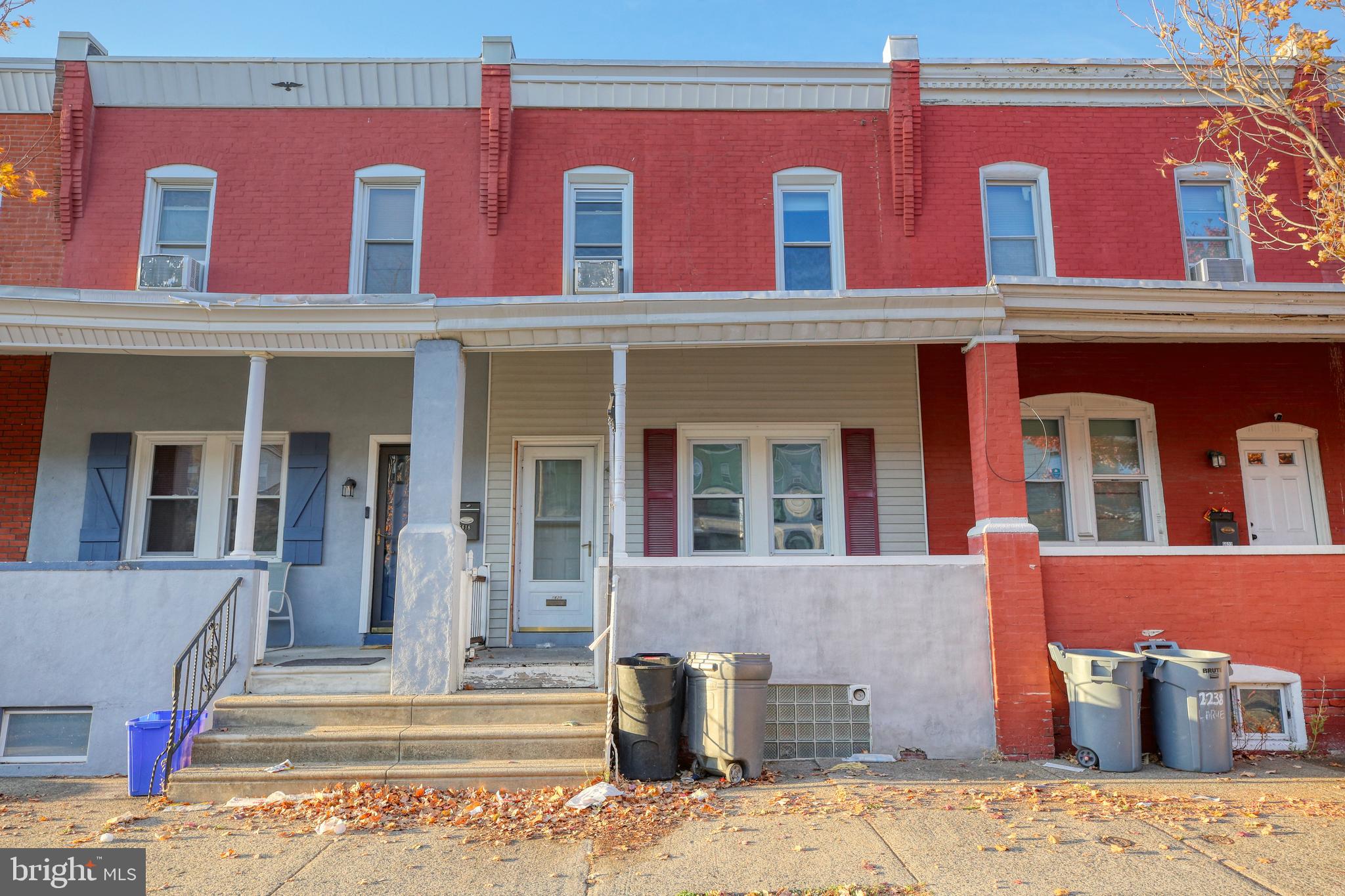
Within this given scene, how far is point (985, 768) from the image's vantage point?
685cm

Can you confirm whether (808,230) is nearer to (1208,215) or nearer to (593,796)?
(1208,215)

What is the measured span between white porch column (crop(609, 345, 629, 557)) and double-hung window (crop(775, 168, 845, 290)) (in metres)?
2.88

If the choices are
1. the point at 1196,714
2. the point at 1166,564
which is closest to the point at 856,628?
the point at 1196,714

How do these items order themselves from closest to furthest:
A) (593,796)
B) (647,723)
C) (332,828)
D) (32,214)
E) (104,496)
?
(332,828) < (593,796) < (647,723) < (104,496) < (32,214)

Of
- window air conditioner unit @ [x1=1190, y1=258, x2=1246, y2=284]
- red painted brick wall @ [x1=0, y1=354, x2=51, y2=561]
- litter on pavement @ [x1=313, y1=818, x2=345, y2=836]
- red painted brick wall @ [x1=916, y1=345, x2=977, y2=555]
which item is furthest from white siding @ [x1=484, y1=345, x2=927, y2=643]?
red painted brick wall @ [x1=0, y1=354, x2=51, y2=561]

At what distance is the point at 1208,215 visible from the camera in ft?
33.9

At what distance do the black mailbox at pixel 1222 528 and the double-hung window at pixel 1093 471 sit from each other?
48 centimetres

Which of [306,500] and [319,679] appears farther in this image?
[306,500]

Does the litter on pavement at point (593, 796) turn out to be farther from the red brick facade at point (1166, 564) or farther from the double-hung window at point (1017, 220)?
the double-hung window at point (1017, 220)

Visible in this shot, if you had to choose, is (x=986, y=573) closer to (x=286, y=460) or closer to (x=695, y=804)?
(x=695, y=804)

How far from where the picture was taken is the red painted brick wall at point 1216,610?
292 inches

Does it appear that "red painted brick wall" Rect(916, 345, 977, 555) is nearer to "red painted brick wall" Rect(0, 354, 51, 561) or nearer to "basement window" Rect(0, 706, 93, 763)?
"basement window" Rect(0, 706, 93, 763)

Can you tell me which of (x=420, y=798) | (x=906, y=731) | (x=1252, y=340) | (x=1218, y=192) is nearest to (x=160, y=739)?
(x=420, y=798)

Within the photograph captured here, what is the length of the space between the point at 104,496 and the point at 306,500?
2114 millimetres
